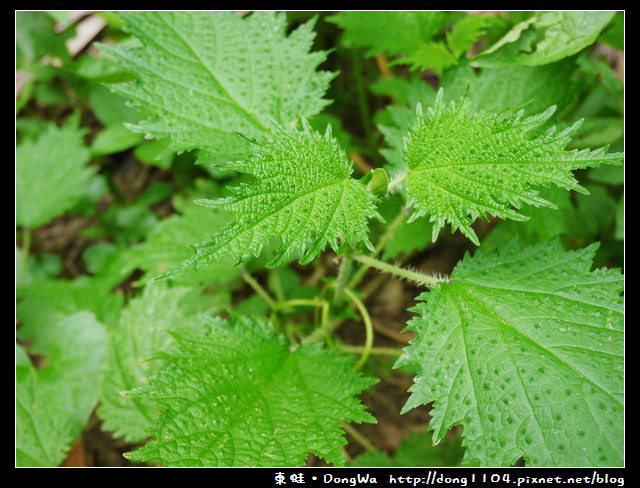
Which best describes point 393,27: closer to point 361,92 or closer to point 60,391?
point 361,92

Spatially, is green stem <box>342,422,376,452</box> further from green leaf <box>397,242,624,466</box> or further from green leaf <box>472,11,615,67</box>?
green leaf <box>472,11,615,67</box>

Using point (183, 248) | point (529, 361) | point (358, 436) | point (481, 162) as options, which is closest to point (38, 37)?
point (183, 248)

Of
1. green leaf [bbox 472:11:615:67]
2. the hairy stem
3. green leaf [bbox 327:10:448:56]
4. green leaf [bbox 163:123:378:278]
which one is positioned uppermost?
green leaf [bbox 327:10:448:56]

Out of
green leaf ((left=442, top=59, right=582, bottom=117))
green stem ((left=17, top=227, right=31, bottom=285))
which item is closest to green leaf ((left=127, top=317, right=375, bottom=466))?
green leaf ((left=442, top=59, right=582, bottom=117))

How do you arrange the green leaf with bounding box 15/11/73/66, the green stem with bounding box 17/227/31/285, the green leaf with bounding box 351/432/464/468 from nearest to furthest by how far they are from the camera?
the green leaf with bounding box 351/432/464/468 < the green leaf with bounding box 15/11/73/66 < the green stem with bounding box 17/227/31/285

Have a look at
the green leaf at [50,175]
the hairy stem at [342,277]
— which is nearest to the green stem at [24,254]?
the green leaf at [50,175]
